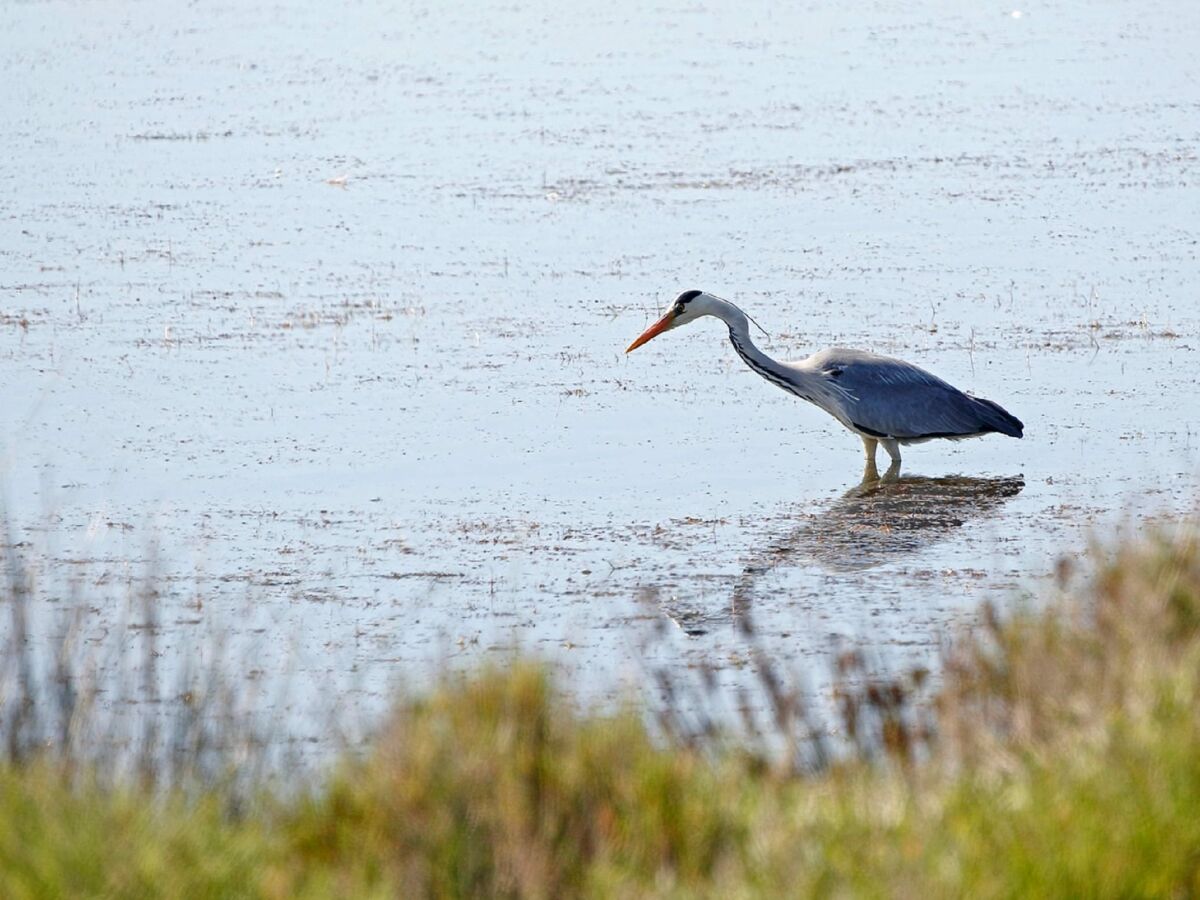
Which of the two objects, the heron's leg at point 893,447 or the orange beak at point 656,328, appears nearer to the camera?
the heron's leg at point 893,447

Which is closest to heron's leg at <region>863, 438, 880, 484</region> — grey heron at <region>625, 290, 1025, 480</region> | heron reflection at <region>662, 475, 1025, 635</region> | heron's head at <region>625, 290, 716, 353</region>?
grey heron at <region>625, 290, 1025, 480</region>

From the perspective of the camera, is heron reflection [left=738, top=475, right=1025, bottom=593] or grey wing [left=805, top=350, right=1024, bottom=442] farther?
grey wing [left=805, top=350, right=1024, bottom=442]

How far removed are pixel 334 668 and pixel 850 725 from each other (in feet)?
8.72

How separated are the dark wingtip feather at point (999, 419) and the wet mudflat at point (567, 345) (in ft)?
0.53

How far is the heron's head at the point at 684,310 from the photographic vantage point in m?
10.8

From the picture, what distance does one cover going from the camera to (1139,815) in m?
3.76

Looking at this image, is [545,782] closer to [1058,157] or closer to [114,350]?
[114,350]

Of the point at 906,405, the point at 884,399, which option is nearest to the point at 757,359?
the point at 884,399

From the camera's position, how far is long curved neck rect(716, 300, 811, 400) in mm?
10359

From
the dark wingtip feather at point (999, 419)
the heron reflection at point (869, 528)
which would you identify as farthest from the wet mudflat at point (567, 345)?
the dark wingtip feather at point (999, 419)

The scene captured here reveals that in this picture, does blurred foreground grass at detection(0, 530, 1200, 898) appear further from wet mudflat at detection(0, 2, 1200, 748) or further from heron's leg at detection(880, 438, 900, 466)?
heron's leg at detection(880, 438, 900, 466)

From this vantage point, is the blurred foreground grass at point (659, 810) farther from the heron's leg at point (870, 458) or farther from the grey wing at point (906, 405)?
the heron's leg at point (870, 458)

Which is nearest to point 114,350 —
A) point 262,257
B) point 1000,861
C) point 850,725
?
point 262,257

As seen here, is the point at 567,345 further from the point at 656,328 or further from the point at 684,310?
the point at 684,310
